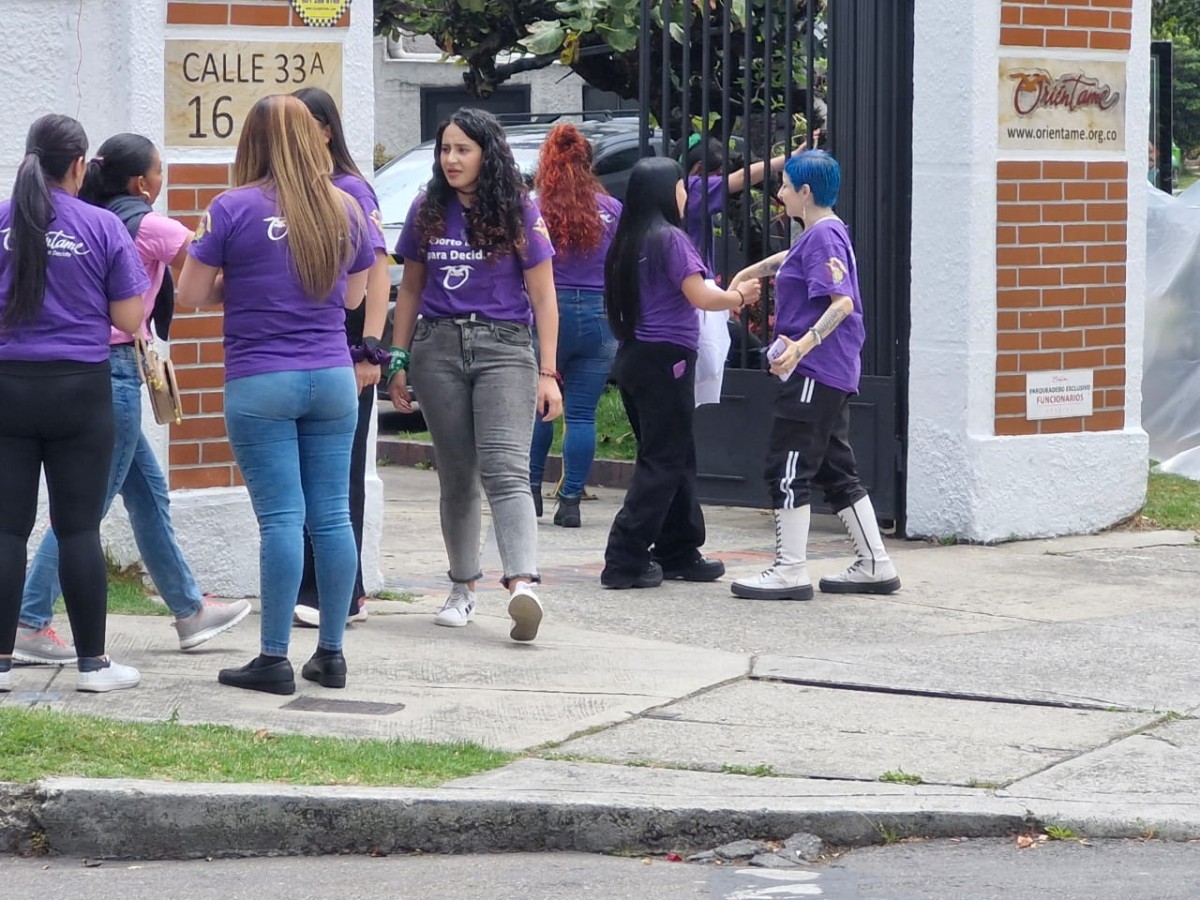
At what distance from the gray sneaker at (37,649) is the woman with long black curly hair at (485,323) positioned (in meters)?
1.42

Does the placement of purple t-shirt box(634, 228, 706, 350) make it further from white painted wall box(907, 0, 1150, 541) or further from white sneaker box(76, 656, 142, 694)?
white sneaker box(76, 656, 142, 694)

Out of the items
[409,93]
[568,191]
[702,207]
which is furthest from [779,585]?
[409,93]

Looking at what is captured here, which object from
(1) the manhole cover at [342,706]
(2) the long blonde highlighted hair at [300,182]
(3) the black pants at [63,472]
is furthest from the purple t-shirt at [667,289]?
(3) the black pants at [63,472]

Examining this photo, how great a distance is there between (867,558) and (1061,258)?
2.09 m

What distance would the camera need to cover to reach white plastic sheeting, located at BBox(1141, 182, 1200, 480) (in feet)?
36.4

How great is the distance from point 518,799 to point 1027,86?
17.0ft

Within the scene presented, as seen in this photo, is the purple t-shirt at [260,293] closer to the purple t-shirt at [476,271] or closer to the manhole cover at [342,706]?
the purple t-shirt at [476,271]

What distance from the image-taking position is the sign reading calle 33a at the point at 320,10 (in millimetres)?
7285

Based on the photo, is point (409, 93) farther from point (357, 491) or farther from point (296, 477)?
point (296, 477)

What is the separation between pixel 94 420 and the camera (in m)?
5.67

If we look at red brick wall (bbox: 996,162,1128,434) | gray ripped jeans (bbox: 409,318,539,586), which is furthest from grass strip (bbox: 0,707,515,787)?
red brick wall (bbox: 996,162,1128,434)

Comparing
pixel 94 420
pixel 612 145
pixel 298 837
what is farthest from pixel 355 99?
pixel 612 145

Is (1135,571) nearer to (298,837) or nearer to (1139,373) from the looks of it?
(1139,373)

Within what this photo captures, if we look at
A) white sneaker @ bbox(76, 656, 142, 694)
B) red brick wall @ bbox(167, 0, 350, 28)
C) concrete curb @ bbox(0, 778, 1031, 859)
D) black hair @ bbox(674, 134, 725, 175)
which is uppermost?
red brick wall @ bbox(167, 0, 350, 28)
